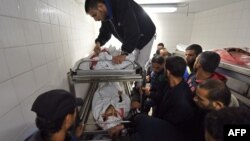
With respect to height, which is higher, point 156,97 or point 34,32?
point 34,32

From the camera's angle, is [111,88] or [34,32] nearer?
[34,32]

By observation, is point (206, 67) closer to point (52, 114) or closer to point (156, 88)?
point (156, 88)

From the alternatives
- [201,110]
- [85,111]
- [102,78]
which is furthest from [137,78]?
[85,111]

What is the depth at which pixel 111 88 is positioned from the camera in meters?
1.70

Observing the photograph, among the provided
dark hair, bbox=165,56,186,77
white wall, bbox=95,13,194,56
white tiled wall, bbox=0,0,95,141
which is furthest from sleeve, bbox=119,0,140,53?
white wall, bbox=95,13,194,56

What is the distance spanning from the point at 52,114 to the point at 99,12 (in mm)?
962

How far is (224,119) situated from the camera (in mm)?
661

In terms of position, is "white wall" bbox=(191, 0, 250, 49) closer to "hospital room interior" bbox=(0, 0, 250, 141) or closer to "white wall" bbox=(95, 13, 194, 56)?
"white wall" bbox=(95, 13, 194, 56)

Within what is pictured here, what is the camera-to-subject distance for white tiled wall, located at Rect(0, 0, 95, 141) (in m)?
0.81

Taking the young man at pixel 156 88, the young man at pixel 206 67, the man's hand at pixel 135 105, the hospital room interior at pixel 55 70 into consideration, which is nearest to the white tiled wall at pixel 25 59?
the hospital room interior at pixel 55 70

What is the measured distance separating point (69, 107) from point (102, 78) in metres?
0.63

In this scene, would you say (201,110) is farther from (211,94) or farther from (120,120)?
(120,120)

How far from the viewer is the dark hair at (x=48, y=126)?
2.22 ft

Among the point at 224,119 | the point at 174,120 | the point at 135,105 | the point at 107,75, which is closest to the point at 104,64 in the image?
the point at 107,75
